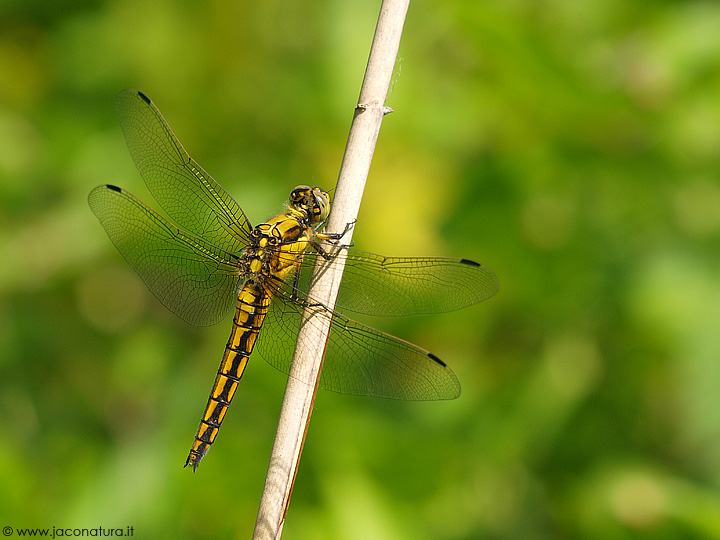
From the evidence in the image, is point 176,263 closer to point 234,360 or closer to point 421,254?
point 234,360

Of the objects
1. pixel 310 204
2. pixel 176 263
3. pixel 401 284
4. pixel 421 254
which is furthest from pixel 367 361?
pixel 421 254

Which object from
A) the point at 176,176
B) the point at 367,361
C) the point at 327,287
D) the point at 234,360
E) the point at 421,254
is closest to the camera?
the point at 327,287

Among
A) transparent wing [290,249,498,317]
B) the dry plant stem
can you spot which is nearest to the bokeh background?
transparent wing [290,249,498,317]

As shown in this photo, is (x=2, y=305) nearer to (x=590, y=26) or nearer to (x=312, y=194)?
(x=312, y=194)

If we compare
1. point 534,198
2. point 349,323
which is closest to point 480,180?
point 534,198

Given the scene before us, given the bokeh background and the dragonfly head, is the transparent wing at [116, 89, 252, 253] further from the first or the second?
the bokeh background

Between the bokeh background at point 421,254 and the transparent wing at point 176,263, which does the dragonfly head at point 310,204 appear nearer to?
the transparent wing at point 176,263
